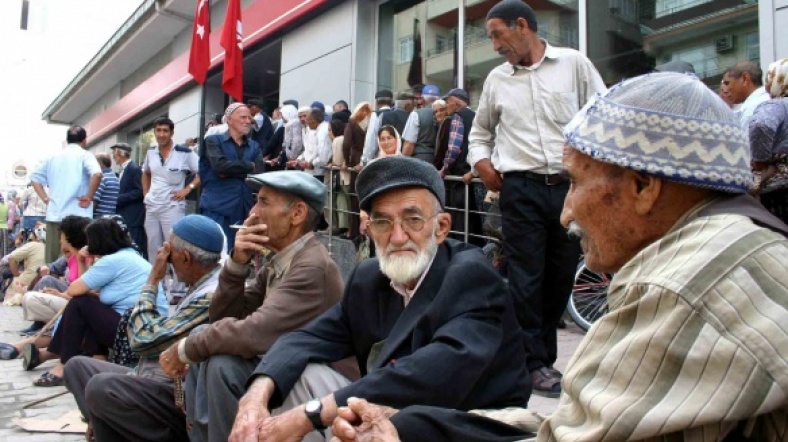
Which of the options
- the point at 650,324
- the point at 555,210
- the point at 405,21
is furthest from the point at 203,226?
the point at 405,21

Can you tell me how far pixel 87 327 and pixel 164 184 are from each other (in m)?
3.03

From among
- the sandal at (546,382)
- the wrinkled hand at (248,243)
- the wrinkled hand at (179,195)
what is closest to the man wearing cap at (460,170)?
the sandal at (546,382)

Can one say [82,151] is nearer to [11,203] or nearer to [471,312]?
[471,312]

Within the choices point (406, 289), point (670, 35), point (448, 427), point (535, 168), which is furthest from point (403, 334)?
point (670, 35)

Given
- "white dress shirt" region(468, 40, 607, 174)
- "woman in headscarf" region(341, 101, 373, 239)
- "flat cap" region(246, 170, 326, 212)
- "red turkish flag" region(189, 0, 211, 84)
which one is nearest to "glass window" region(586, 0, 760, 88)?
"woman in headscarf" region(341, 101, 373, 239)

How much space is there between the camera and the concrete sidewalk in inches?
148

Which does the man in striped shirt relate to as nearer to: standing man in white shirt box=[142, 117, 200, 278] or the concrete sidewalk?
standing man in white shirt box=[142, 117, 200, 278]

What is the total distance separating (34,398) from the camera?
183 inches

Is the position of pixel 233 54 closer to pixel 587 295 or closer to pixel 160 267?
pixel 587 295

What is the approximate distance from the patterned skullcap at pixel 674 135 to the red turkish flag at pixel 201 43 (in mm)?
8446

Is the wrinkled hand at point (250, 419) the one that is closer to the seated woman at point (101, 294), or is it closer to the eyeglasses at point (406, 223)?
the eyeglasses at point (406, 223)

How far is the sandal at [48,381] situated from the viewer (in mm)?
4969

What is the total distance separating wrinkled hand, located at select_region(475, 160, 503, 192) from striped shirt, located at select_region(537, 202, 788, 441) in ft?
8.51

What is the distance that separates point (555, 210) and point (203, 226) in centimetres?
177
